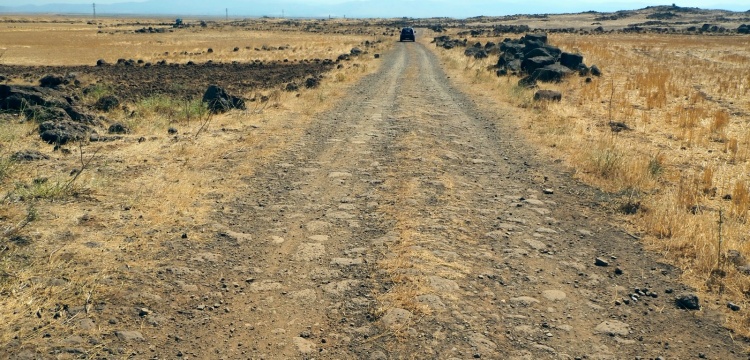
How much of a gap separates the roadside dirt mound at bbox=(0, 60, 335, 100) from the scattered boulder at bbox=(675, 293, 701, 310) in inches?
687

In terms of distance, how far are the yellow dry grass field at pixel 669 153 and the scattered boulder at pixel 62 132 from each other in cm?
1000

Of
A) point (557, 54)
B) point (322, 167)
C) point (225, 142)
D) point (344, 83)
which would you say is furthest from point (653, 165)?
point (557, 54)

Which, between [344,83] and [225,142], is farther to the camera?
[344,83]

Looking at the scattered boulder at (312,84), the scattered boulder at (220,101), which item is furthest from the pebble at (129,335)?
the scattered boulder at (312,84)

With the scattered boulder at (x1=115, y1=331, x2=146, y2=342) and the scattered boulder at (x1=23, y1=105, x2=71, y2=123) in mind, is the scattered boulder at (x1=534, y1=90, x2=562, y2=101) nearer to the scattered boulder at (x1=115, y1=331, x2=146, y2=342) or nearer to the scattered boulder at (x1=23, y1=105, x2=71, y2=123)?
the scattered boulder at (x1=23, y1=105, x2=71, y2=123)

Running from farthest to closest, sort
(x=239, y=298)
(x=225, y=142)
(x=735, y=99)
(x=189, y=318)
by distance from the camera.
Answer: (x=735, y=99), (x=225, y=142), (x=239, y=298), (x=189, y=318)

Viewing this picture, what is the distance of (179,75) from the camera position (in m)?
28.4

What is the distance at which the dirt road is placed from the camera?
15.2ft

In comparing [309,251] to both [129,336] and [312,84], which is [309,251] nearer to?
[129,336]

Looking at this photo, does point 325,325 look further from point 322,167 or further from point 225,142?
point 225,142

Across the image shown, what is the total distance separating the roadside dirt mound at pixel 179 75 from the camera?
71.9 feet

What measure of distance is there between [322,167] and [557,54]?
25.9m

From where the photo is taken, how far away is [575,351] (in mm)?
4559

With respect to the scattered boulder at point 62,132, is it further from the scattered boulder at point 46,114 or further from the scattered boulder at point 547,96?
the scattered boulder at point 547,96
